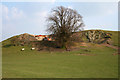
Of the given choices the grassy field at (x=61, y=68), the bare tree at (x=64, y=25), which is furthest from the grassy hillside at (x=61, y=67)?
the bare tree at (x=64, y=25)

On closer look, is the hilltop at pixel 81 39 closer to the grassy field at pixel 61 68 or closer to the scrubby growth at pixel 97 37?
the scrubby growth at pixel 97 37

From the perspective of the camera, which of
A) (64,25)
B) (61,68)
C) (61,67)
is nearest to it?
(61,68)

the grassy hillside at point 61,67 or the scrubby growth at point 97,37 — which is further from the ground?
the scrubby growth at point 97,37

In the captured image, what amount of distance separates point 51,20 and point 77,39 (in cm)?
1069

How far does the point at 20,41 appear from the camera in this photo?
148 ft

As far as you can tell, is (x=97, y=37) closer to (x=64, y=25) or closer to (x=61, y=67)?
(x=64, y=25)

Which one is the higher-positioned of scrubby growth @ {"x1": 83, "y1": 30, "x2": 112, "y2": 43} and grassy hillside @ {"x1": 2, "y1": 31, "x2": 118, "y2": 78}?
scrubby growth @ {"x1": 83, "y1": 30, "x2": 112, "y2": 43}

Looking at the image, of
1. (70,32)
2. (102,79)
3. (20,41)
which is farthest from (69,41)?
(102,79)

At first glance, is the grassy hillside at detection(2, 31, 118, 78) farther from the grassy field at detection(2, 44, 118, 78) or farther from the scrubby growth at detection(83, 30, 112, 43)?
the scrubby growth at detection(83, 30, 112, 43)

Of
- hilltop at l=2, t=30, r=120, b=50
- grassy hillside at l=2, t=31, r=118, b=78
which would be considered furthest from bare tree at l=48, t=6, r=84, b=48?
grassy hillside at l=2, t=31, r=118, b=78

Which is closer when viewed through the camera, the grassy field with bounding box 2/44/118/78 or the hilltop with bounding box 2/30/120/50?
the grassy field with bounding box 2/44/118/78

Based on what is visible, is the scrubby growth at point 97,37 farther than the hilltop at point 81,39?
Yes

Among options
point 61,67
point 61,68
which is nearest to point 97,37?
point 61,67

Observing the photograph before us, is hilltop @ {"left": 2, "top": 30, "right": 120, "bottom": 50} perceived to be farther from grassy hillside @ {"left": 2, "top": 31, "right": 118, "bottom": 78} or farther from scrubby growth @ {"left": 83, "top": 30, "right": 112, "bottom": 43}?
grassy hillside @ {"left": 2, "top": 31, "right": 118, "bottom": 78}
